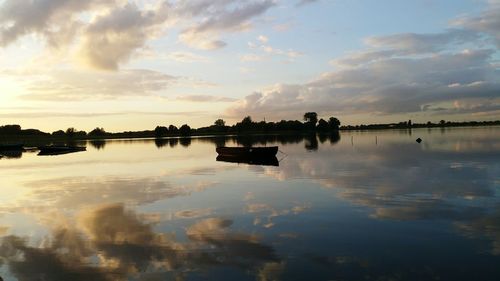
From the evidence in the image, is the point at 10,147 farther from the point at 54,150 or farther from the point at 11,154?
the point at 54,150

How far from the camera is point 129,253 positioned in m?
13.6

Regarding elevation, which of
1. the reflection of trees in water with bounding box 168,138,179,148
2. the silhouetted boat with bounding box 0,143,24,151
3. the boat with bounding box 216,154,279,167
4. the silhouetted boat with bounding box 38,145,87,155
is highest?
the silhouetted boat with bounding box 0,143,24,151

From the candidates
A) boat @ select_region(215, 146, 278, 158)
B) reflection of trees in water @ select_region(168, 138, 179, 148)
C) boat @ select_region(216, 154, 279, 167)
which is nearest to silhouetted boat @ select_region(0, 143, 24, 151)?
reflection of trees in water @ select_region(168, 138, 179, 148)

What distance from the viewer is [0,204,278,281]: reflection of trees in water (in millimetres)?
11812

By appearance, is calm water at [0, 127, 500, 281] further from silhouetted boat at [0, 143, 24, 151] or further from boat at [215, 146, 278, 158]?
silhouetted boat at [0, 143, 24, 151]

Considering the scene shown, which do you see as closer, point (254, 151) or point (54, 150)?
point (254, 151)

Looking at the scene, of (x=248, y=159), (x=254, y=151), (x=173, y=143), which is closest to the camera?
(x=254, y=151)

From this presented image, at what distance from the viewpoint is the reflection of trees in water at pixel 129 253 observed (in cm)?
1181

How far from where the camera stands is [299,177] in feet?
113

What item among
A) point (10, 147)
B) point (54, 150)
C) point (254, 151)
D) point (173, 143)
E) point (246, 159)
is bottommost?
point (246, 159)

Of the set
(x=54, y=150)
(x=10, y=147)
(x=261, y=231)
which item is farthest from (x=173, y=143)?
(x=261, y=231)

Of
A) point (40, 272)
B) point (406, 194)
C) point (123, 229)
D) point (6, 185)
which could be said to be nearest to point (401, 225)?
point (406, 194)

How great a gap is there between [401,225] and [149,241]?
9963 mm

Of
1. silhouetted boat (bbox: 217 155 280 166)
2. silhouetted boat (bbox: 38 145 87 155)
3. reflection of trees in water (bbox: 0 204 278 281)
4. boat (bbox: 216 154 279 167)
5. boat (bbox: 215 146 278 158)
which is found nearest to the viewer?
reflection of trees in water (bbox: 0 204 278 281)
